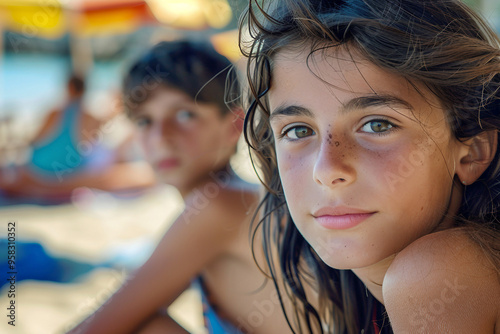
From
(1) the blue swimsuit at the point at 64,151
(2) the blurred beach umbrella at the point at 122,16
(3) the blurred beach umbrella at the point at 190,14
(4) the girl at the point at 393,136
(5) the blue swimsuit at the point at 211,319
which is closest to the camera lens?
(4) the girl at the point at 393,136

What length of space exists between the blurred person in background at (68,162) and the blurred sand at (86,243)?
0.17 m

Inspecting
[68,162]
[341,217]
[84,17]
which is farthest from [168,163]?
[84,17]

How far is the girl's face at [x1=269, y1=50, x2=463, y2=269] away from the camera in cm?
103

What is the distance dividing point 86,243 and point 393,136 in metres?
3.46

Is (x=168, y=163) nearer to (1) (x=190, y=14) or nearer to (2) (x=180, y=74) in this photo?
(2) (x=180, y=74)

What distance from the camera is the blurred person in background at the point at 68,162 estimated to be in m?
4.69

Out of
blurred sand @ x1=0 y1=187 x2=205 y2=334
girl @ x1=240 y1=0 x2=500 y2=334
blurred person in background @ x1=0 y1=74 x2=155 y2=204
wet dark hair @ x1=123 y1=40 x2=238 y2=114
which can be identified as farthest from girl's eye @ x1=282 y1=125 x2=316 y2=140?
blurred person in background @ x1=0 y1=74 x2=155 y2=204

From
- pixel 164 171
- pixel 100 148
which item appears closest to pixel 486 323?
pixel 164 171

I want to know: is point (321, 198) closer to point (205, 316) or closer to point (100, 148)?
point (205, 316)

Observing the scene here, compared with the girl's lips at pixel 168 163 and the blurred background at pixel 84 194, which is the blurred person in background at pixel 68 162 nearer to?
the blurred background at pixel 84 194

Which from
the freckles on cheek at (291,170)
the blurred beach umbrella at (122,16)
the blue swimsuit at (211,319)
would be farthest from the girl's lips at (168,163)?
the blurred beach umbrella at (122,16)

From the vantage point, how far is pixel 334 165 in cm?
101

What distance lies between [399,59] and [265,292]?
3.11 ft

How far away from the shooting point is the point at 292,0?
116cm
